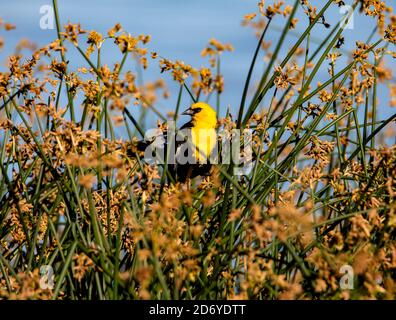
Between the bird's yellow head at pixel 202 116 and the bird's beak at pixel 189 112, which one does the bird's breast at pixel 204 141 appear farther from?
the bird's beak at pixel 189 112

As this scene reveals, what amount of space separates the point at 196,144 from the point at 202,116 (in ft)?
1.70

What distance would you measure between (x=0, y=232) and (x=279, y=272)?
1719 millimetres

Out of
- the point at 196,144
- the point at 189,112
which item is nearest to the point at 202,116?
the point at 189,112

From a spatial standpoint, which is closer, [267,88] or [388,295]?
[388,295]

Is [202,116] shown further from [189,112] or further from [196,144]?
[196,144]

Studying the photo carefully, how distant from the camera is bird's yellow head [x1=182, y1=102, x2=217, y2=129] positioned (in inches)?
217

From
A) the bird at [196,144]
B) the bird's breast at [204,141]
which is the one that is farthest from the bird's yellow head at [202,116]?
the bird's breast at [204,141]

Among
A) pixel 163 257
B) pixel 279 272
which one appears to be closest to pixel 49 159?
pixel 163 257

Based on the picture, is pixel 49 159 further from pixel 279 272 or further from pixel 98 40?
pixel 279 272

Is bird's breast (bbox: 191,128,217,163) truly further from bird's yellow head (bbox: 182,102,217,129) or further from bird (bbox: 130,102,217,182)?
bird's yellow head (bbox: 182,102,217,129)

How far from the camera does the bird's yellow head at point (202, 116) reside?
217 inches

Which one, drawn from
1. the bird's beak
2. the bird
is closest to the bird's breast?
the bird

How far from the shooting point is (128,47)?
118 inches

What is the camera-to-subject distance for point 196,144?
16.7ft
